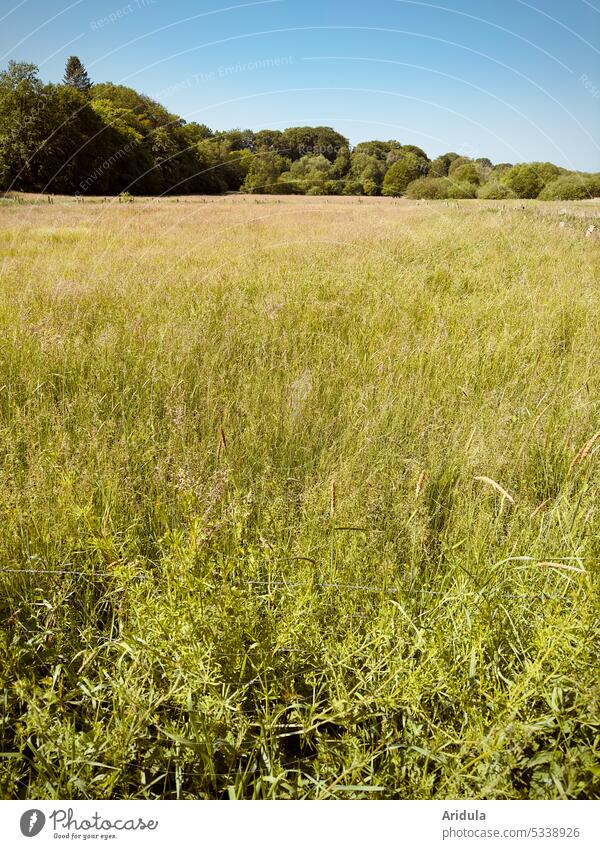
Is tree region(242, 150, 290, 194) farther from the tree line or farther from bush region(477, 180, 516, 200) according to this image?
bush region(477, 180, 516, 200)

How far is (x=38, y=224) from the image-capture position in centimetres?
898

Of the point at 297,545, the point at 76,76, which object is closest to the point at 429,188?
the point at 76,76

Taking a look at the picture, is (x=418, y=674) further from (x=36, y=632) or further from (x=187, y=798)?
(x=36, y=632)

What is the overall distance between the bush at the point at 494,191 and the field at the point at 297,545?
10.5 meters

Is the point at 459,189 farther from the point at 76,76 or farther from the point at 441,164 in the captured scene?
the point at 76,76

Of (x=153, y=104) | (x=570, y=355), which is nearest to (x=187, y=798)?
(x=570, y=355)

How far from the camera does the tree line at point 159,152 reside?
6.30m

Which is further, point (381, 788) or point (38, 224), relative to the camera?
point (38, 224)

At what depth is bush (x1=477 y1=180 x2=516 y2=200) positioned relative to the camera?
13.6 metres

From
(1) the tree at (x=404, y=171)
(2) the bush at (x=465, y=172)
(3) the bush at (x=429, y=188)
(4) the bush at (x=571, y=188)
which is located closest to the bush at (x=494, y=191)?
(4) the bush at (x=571, y=188)

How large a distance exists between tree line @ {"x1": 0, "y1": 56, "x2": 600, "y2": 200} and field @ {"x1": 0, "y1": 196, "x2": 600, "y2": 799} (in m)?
2.94

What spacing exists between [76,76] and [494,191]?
11.4 m
